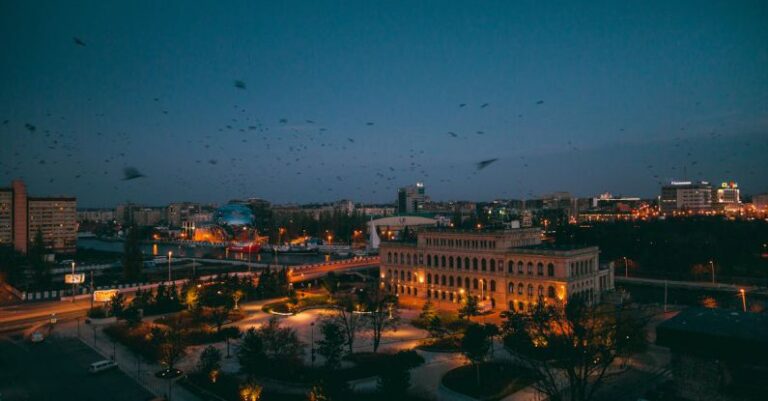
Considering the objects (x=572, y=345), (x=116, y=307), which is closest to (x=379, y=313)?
(x=572, y=345)

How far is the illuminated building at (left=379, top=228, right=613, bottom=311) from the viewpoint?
38281 millimetres

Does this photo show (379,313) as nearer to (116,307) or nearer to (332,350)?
(332,350)

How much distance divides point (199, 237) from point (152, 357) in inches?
4616

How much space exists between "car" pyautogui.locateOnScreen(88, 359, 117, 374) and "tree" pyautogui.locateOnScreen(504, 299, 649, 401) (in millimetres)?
21055

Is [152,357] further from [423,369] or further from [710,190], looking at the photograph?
[710,190]

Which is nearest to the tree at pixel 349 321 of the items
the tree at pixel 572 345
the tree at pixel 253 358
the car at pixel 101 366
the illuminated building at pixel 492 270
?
the tree at pixel 253 358

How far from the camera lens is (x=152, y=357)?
89.4ft

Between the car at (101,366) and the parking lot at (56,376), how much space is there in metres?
0.25

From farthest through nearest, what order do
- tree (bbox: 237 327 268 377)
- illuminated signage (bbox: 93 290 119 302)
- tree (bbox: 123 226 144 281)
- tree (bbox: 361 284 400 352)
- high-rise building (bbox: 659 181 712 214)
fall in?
high-rise building (bbox: 659 181 712 214) → tree (bbox: 123 226 144 281) → illuminated signage (bbox: 93 290 119 302) → tree (bbox: 361 284 400 352) → tree (bbox: 237 327 268 377)

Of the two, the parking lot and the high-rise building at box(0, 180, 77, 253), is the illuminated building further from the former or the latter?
the high-rise building at box(0, 180, 77, 253)

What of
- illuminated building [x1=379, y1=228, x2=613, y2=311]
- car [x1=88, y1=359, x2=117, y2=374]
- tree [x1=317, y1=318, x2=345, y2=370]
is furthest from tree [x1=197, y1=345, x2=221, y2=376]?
illuminated building [x1=379, y1=228, x2=613, y2=311]

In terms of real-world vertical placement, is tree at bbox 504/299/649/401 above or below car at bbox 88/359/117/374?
above

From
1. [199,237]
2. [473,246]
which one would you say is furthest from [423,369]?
[199,237]

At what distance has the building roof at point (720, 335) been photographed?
56.2 ft
